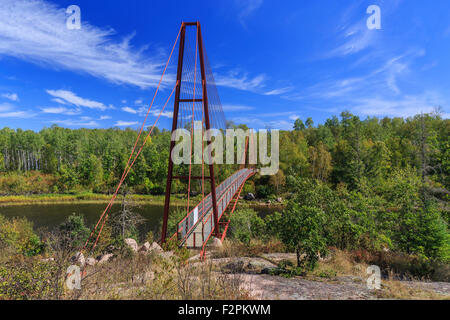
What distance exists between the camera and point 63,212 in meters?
23.0

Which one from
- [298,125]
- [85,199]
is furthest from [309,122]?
[85,199]

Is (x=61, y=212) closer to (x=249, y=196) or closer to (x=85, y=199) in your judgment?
(x=85, y=199)

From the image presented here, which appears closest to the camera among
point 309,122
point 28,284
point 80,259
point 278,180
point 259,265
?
point 28,284

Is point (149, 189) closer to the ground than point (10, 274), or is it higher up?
closer to the ground

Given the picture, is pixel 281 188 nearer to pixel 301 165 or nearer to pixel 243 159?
pixel 301 165

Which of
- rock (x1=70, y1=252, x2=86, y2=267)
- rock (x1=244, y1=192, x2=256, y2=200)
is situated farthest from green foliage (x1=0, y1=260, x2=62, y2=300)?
rock (x1=244, y1=192, x2=256, y2=200)

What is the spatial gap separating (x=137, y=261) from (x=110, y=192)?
1236 inches

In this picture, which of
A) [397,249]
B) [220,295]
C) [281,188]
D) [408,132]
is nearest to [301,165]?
[281,188]

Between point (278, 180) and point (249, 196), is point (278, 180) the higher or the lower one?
the higher one

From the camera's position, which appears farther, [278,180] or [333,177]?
[278,180]

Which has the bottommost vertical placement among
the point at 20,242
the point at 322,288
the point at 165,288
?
the point at 20,242

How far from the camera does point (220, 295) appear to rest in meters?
3.04

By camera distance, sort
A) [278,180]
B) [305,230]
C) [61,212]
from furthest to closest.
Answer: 1. [278,180]
2. [61,212]
3. [305,230]
